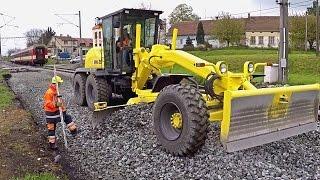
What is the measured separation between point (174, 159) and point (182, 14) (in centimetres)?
10330

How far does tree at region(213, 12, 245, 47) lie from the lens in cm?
7294

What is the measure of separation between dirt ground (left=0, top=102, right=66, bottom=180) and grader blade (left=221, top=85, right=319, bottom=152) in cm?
284

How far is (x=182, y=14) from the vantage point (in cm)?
10850

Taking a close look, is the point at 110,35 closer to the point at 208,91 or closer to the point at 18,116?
the point at 18,116

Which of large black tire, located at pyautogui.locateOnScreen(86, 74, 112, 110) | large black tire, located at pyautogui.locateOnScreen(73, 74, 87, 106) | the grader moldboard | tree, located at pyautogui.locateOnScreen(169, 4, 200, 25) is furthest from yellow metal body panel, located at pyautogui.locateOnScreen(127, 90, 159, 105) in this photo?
tree, located at pyautogui.locateOnScreen(169, 4, 200, 25)

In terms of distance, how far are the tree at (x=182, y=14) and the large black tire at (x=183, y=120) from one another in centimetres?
9871

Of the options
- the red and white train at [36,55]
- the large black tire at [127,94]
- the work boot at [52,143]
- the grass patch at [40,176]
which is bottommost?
the grass patch at [40,176]

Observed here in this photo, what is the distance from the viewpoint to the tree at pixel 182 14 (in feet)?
348

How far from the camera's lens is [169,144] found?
7.56m

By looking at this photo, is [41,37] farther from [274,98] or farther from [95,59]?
[274,98]

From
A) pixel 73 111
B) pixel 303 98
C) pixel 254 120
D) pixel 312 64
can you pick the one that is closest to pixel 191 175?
pixel 254 120

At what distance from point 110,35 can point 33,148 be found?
4295 millimetres

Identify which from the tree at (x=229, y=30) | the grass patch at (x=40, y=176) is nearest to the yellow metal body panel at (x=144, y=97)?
the grass patch at (x=40, y=176)

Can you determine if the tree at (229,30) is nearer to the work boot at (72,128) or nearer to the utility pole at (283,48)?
the utility pole at (283,48)
